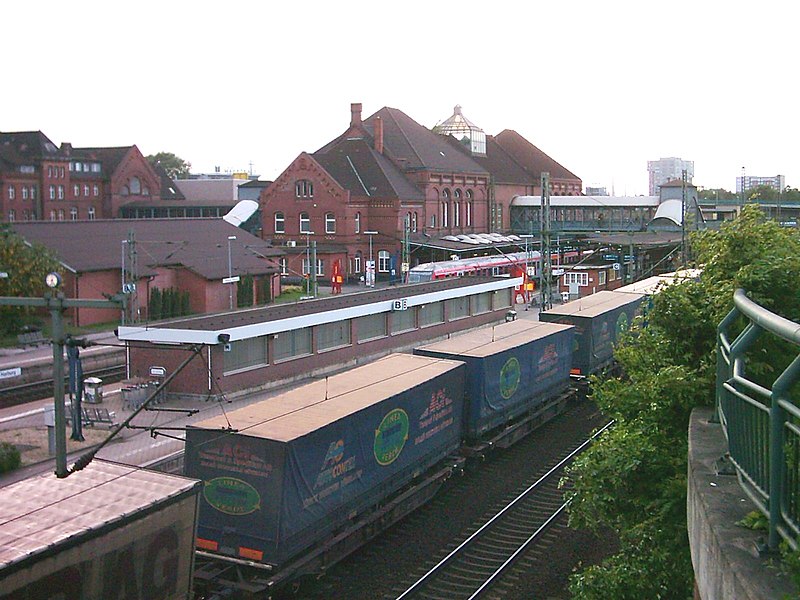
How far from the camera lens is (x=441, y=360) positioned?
2044 centimetres

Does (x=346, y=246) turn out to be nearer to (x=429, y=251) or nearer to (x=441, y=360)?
(x=429, y=251)

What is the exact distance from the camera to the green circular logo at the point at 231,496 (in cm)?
1346

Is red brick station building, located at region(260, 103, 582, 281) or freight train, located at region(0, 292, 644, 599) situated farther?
red brick station building, located at region(260, 103, 582, 281)

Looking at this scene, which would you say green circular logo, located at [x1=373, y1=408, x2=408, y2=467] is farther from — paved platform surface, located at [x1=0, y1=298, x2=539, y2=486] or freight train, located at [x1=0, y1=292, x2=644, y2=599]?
paved platform surface, located at [x1=0, y1=298, x2=539, y2=486]

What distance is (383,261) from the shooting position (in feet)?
222

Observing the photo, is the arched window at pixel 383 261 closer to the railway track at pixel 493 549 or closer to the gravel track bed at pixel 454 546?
the gravel track bed at pixel 454 546

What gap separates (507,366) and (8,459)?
39.6 ft

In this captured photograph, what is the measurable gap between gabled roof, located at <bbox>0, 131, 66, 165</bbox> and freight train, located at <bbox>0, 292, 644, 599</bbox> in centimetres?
6835

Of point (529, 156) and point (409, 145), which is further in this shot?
point (529, 156)

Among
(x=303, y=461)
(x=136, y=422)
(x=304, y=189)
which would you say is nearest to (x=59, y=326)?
(x=303, y=461)

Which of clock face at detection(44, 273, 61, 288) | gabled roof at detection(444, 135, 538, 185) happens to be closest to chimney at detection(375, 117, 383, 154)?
gabled roof at detection(444, 135, 538, 185)

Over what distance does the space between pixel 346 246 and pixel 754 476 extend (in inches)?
2413

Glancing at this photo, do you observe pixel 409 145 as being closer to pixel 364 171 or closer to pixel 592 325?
pixel 364 171

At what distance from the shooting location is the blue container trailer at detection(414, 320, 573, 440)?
2080 cm
